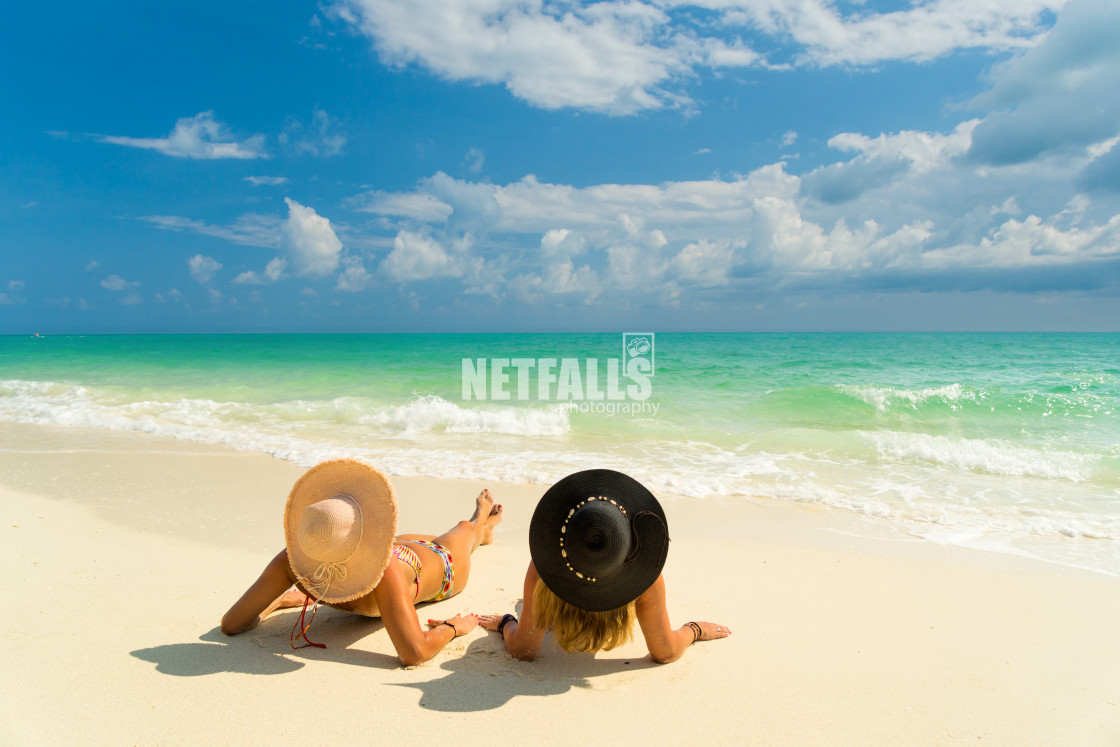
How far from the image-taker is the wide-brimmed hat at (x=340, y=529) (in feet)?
8.49

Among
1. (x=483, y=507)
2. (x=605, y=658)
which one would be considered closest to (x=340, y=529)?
(x=605, y=658)

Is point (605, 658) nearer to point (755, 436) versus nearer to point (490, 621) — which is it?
point (490, 621)

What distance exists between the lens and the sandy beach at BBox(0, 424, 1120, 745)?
2.43 m

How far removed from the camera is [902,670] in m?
2.95

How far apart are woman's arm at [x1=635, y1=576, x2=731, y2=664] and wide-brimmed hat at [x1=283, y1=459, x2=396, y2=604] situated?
4.24 ft

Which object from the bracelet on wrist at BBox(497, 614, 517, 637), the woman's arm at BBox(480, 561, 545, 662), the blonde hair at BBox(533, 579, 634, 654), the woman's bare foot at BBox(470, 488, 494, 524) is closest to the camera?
the blonde hair at BBox(533, 579, 634, 654)

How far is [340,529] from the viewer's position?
102 inches

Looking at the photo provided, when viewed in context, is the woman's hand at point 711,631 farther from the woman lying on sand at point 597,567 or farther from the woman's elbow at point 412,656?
the woman's elbow at point 412,656

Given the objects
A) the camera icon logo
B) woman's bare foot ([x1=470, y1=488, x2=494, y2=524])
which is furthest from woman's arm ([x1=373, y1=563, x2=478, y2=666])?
the camera icon logo

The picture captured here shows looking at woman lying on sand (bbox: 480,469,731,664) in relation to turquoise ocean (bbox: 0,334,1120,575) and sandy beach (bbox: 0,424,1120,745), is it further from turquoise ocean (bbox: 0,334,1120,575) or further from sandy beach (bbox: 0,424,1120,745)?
turquoise ocean (bbox: 0,334,1120,575)

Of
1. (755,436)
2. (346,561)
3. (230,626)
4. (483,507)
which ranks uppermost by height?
(346,561)

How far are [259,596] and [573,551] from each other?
1831mm

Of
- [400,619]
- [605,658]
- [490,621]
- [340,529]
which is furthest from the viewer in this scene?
Result: [490,621]

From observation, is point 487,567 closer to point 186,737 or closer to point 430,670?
point 430,670
